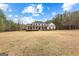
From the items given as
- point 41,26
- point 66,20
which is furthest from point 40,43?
point 66,20

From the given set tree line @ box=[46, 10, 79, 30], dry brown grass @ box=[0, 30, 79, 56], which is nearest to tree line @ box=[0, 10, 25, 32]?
dry brown grass @ box=[0, 30, 79, 56]

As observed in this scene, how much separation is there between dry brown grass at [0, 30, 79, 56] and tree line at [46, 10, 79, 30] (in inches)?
1.4

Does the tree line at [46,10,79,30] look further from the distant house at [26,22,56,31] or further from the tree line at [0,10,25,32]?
the tree line at [0,10,25,32]

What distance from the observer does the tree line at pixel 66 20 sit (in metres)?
1.01

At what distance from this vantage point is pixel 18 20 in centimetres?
101

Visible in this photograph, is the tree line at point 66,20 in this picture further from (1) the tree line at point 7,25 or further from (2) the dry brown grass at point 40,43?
(1) the tree line at point 7,25

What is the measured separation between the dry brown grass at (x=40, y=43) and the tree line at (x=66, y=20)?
36 millimetres

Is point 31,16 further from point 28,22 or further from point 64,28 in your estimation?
point 64,28

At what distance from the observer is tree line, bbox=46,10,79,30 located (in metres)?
1.01

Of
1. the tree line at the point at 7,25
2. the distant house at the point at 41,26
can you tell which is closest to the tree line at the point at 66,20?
the distant house at the point at 41,26

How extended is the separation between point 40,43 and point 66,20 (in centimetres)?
24

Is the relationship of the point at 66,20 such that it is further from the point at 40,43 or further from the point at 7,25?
the point at 7,25

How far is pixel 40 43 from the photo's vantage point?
39.6 inches

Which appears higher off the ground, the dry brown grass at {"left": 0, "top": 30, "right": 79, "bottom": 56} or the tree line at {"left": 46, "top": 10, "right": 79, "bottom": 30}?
the tree line at {"left": 46, "top": 10, "right": 79, "bottom": 30}
